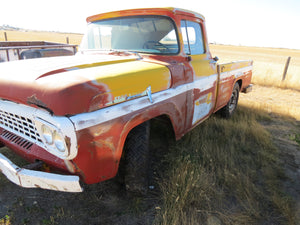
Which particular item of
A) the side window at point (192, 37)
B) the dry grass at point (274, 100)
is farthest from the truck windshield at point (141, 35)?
the dry grass at point (274, 100)

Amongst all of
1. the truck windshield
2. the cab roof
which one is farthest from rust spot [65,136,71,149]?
the cab roof

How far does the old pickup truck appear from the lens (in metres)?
1.63

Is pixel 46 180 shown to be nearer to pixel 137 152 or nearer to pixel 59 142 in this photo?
pixel 59 142

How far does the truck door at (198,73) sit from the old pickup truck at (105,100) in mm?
16

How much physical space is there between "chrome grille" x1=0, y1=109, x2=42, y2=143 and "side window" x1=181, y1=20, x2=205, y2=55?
2016mm

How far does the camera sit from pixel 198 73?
3.02m

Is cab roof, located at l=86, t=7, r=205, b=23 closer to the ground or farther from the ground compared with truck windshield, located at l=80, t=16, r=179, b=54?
A: farther from the ground

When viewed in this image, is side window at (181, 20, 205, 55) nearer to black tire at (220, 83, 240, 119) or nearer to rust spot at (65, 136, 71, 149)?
black tire at (220, 83, 240, 119)

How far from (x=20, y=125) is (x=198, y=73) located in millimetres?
2145

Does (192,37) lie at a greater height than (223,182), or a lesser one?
greater

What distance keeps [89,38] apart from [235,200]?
9.32 ft

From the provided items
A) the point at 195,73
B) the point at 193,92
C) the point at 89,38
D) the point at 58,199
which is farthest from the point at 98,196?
the point at 89,38

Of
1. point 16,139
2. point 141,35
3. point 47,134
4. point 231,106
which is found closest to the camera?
point 47,134

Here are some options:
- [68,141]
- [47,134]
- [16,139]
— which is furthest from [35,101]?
[16,139]
